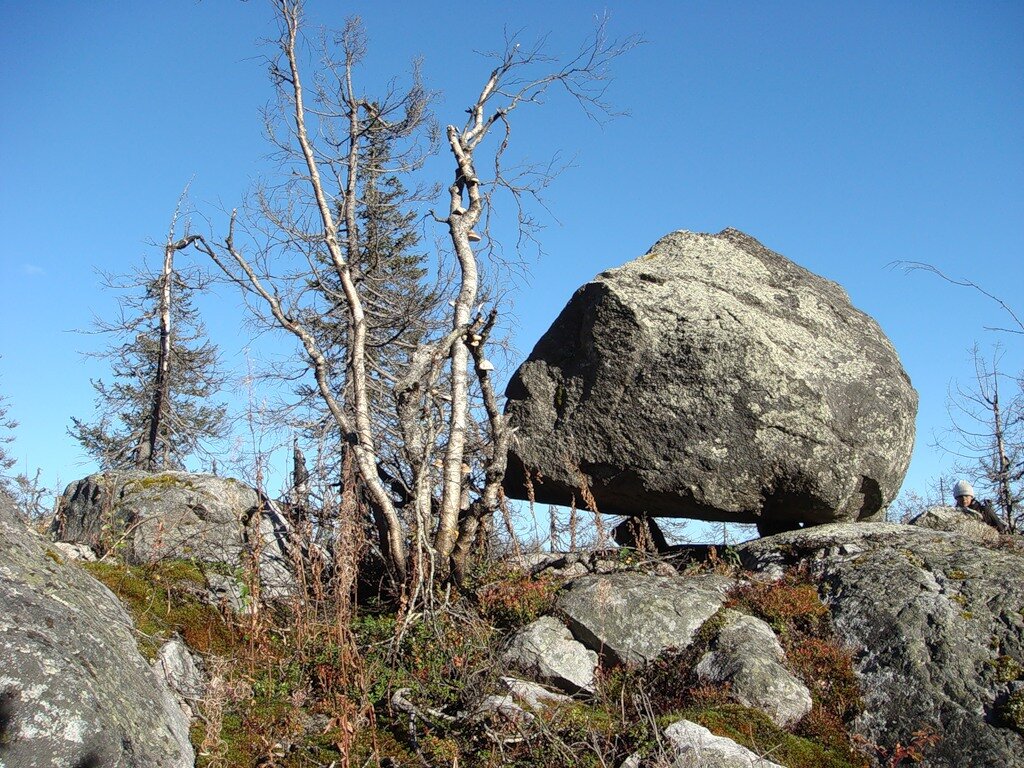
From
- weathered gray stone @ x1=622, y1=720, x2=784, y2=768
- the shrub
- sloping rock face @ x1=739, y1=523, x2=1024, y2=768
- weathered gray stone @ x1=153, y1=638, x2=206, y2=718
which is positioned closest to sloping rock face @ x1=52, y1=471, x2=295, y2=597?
weathered gray stone @ x1=153, y1=638, x2=206, y2=718

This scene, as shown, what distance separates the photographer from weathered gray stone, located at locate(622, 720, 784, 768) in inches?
190

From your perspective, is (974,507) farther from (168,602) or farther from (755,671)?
(168,602)

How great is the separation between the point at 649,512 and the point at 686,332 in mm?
1843

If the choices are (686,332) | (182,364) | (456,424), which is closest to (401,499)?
(456,424)

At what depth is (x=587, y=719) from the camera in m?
5.30

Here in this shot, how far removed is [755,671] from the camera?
5938mm

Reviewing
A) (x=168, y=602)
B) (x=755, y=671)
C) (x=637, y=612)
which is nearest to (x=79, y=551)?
(x=168, y=602)

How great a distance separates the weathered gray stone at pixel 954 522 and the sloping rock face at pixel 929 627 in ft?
4.85

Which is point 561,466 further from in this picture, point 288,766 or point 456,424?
point 288,766

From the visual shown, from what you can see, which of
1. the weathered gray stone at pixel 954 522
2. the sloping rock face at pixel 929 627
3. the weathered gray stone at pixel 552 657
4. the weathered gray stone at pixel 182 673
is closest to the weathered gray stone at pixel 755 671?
the sloping rock face at pixel 929 627

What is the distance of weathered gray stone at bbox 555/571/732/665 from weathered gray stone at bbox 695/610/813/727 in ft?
0.93

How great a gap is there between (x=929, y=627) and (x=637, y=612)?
84.1 inches

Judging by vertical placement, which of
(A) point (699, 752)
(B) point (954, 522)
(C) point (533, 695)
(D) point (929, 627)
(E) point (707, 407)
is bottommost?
(A) point (699, 752)

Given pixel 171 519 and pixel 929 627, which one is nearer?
pixel 929 627
